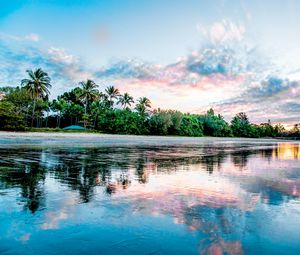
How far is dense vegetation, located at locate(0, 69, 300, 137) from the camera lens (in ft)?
225

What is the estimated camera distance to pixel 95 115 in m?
82.6

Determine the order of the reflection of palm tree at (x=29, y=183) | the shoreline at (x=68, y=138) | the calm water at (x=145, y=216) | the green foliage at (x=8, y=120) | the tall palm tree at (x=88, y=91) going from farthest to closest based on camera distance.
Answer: the tall palm tree at (x=88, y=91), the green foliage at (x=8, y=120), the shoreline at (x=68, y=138), the reflection of palm tree at (x=29, y=183), the calm water at (x=145, y=216)

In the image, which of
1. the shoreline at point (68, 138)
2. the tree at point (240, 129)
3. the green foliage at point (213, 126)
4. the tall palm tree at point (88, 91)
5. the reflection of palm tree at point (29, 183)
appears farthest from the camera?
the tree at point (240, 129)

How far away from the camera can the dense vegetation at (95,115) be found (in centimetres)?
6856

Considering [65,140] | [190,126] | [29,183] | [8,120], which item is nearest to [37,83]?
[8,120]

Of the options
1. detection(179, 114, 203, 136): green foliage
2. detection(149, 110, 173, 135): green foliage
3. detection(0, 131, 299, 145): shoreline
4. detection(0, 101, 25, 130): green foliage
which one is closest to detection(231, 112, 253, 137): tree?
detection(179, 114, 203, 136): green foliage

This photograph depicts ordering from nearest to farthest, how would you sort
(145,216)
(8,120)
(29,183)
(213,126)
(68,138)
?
(145,216)
(29,183)
(68,138)
(8,120)
(213,126)

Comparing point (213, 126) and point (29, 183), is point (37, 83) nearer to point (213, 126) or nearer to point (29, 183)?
point (213, 126)

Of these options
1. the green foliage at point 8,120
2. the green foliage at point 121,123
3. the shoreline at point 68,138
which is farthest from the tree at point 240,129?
the green foliage at point 8,120

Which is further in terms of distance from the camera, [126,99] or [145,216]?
[126,99]

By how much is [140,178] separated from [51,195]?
341cm

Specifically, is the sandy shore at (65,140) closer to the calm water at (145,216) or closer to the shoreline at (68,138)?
the shoreline at (68,138)

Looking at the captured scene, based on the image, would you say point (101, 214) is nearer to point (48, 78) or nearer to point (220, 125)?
point (48, 78)

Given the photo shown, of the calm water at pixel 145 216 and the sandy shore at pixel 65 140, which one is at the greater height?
the sandy shore at pixel 65 140
